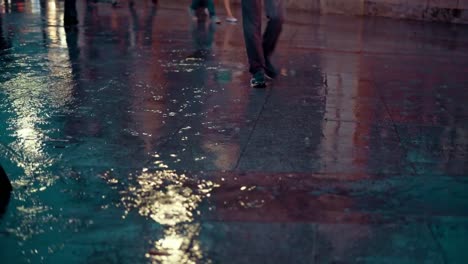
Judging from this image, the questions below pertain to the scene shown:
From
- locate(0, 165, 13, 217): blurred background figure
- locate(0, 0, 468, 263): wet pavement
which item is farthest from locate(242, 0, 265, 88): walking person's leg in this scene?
locate(0, 165, 13, 217): blurred background figure

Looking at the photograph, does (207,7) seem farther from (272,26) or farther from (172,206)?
(172,206)

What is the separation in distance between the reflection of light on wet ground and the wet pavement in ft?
0.04

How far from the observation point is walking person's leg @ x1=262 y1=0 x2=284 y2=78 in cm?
755

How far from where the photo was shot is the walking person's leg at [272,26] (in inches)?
297

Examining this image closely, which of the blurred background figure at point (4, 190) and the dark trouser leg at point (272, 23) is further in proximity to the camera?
the dark trouser leg at point (272, 23)

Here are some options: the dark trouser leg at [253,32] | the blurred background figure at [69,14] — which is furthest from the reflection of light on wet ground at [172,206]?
the blurred background figure at [69,14]

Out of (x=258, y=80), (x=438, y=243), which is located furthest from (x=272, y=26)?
(x=438, y=243)

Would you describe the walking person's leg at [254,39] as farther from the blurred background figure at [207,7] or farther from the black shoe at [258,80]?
the blurred background figure at [207,7]

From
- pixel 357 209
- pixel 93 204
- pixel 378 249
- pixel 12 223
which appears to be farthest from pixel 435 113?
pixel 12 223

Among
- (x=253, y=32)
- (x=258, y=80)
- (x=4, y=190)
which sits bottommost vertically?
(x=4, y=190)

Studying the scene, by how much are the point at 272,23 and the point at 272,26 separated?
0.04m

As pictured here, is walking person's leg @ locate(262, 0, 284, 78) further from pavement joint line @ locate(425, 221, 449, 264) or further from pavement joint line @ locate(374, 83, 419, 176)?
pavement joint line @ locate(425, 221, 449, 264)

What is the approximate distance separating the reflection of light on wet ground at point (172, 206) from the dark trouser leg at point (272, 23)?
11.6 ft

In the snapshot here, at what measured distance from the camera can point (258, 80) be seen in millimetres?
7152
